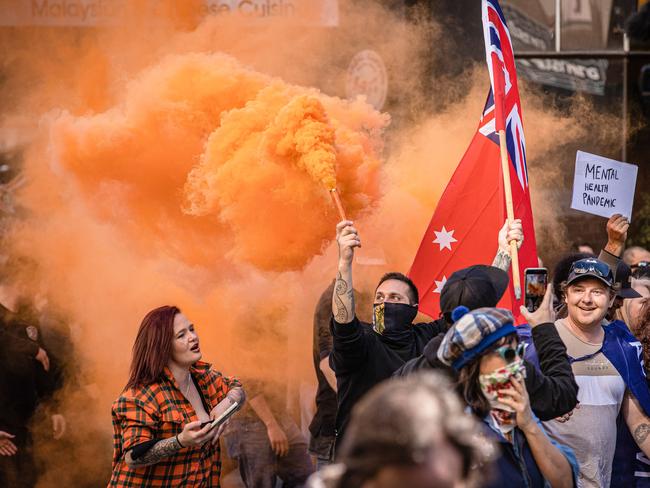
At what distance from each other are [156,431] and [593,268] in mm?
2113

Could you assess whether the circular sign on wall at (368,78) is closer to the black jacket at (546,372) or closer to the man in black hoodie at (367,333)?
the man in black hoodie at (367,333)

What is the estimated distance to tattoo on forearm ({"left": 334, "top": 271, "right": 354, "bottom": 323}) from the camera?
12.8 feet

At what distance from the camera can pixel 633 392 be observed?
172 inches

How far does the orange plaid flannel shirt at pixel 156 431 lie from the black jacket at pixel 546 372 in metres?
1.35

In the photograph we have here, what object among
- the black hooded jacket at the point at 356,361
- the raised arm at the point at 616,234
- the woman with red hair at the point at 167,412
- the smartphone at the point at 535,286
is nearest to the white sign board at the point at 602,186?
the raised arm at the point at 616,234

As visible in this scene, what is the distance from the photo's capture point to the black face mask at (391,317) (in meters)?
4.27

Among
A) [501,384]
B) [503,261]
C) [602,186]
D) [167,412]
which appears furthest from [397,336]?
[602,186]

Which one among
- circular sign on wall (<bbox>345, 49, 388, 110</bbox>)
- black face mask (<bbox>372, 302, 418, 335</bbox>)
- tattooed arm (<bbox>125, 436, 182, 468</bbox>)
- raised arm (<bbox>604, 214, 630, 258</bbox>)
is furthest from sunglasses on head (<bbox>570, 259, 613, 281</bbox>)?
circular sign on wall (<bbox>345, 49, 388, 110</bbox>)

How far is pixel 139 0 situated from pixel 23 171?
1.59 metres

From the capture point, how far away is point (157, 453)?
3.94 meters

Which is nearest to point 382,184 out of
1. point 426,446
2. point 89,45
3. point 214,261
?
point 214,261

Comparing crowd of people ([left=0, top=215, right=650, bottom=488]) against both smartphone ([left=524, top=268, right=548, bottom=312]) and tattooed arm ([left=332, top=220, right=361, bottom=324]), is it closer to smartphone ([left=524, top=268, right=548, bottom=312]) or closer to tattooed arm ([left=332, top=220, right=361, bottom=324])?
tattooed arm ([left=332, top=220, right=361, bottom=324])

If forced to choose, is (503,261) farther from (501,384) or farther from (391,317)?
(501,384)

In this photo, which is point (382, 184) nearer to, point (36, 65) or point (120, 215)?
point (120, 215)
